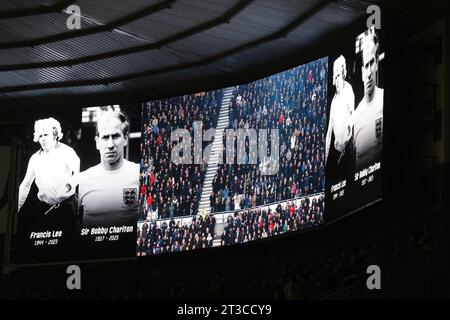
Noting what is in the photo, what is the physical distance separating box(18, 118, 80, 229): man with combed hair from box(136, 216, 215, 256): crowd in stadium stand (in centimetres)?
217

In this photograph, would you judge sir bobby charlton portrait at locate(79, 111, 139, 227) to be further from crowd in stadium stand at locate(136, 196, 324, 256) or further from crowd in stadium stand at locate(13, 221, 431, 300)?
crowd in stadium stand at locate(13, 221, 431, 300)

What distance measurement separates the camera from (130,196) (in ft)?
96.0

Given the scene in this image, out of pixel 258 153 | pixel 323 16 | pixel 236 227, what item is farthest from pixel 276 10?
pixel 236 227

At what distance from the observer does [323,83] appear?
24.6 m

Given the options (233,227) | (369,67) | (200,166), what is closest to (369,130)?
(369,67)

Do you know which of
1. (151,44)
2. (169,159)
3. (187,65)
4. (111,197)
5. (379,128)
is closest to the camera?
(379,128)

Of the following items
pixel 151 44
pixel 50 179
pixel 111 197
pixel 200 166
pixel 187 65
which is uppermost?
pixel 151 44

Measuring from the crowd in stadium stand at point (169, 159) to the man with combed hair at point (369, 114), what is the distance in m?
6.40

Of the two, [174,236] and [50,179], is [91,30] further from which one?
[50,179]

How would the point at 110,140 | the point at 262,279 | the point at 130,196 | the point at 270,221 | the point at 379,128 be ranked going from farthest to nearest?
the point at 110,140, the point at 130,196, the point at 262,279, the point at 270,221, the point at 379,128

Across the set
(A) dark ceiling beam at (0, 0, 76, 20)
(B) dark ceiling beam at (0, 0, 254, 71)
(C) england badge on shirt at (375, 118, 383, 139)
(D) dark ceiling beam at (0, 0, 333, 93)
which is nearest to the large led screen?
(C) england badge on shirt at (375, 118, 383, 139)

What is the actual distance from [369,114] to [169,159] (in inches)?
320

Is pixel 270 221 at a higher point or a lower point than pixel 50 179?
lower
